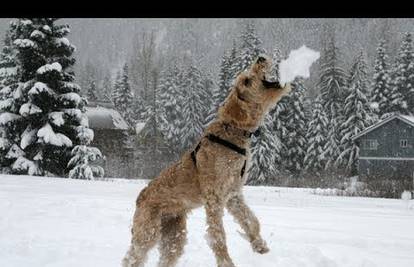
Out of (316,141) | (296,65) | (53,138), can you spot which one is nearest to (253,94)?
(296,65)

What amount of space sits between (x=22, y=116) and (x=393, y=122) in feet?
126

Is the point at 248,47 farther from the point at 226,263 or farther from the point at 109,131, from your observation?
the point at 226,263

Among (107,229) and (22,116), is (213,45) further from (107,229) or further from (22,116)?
(107,229)

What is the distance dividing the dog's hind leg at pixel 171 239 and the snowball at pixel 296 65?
5.37ft

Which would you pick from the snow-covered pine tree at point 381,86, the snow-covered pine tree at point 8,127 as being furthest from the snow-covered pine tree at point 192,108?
the snow-covered pine tree at point 8,127

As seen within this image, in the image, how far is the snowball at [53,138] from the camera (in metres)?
24.3

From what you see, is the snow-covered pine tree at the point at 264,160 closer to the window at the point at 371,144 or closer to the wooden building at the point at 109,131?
the window at the point at 371,144

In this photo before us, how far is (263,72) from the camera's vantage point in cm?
432

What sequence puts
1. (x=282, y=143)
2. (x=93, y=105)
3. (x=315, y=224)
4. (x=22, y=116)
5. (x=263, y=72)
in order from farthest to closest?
(x=93, y=105), (x=282, y=143), (x=22, y=116), (x=315, y=224), (x=263, y=72)

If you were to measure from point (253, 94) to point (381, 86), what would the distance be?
166 ft

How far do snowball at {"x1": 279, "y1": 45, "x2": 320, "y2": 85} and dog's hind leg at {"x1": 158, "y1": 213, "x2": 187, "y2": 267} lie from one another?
5.37ft
